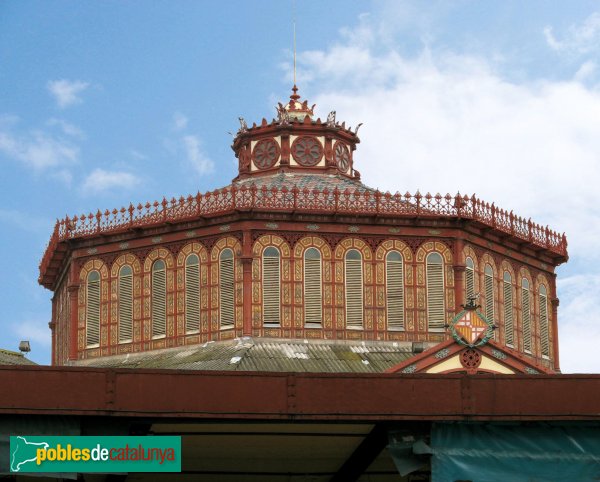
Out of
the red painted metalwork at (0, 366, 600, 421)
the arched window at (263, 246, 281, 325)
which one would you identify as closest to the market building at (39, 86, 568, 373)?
the arched window at (263, 246, 281, 325)

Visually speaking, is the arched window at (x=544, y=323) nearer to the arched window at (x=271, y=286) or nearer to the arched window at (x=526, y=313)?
the arched window at (x=526, y=313)

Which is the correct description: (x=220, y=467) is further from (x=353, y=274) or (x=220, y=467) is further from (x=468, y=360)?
(x=353, y=274)

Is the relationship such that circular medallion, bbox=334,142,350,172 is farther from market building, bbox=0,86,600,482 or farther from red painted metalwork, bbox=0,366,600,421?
red painted metalwork, bbox=0,366,600,421

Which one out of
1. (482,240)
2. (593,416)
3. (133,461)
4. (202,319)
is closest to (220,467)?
(133,461)

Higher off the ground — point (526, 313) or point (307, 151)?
point (307, 151)

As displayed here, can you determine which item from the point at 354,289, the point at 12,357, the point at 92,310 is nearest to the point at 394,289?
the point at 354,289

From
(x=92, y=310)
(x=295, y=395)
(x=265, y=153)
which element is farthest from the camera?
(x=265, y=153)

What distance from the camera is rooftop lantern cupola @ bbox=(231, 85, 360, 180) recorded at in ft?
202

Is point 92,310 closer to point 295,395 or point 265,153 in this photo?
point 265,153

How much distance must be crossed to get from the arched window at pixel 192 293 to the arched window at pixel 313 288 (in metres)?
4.15

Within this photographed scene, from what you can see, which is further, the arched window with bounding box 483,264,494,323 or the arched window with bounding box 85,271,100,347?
the arched window with bounding box 85,271,100,347

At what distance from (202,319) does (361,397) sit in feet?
77.8

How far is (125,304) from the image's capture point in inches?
2237

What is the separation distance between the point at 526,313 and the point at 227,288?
1291 cm
